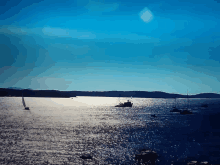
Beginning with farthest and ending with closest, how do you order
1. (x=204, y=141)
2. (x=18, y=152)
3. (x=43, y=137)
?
(x=43, y=137) → (x=204, y=141) → (x=18, y=152)

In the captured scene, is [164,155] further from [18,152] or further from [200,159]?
[18,152]

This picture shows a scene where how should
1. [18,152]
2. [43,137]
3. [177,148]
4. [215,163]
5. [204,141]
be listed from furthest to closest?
[43,137]
[204,141]
[177,148]
[18,152]
[215,163]

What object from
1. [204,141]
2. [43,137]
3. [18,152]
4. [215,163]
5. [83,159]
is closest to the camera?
[215,163]

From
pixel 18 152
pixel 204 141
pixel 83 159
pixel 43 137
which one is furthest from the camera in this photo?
pixel 43 137

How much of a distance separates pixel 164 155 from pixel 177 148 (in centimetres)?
746

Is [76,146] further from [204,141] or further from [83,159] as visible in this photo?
[204,141]

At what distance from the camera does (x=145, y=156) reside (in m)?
38.4

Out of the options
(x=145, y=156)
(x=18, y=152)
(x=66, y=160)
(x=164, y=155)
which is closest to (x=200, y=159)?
(x=164, y=155)

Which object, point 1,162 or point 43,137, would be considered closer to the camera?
point 1,162

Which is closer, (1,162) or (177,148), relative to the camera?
(1,162)

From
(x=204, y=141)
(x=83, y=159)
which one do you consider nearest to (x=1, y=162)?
(x=83, y=159)

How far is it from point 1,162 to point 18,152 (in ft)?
20.4

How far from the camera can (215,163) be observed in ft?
121

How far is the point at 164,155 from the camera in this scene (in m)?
41.7
